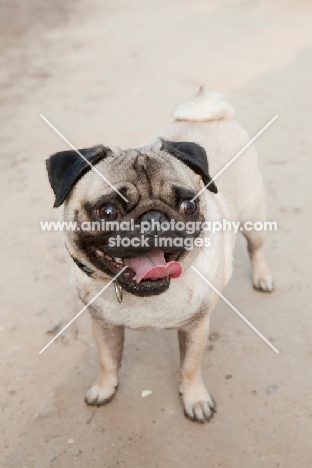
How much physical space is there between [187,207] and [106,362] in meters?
1.03

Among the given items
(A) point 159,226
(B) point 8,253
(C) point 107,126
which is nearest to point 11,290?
(B) point 8,253

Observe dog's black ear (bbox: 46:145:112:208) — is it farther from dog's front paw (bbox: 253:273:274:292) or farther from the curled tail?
dog's front paw (bbox: 253:273:274:292)

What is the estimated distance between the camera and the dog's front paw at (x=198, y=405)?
238cm

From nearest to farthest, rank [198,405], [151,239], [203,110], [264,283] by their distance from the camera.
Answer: [151,239] < [198,405] < [203,110] < [264,283]

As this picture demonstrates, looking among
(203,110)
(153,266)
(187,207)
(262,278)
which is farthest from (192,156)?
(262,278)

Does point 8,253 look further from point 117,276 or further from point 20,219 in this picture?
point 117,276

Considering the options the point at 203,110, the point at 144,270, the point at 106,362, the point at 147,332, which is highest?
the point at 203,110

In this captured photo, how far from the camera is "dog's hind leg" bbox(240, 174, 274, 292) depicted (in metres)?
2.88

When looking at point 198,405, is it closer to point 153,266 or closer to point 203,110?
point 153,266

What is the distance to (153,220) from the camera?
5.78ft

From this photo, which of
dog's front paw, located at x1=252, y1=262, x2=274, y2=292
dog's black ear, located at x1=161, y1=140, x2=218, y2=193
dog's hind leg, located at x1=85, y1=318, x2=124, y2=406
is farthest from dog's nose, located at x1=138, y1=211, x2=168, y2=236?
dog's front paw, located at x1=252, y1=262, x2=274, y2=292

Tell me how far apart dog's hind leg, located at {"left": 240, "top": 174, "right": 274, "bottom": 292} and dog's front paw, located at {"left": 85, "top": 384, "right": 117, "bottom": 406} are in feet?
4.10

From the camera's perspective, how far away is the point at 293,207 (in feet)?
12.9

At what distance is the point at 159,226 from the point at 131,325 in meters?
0.60
